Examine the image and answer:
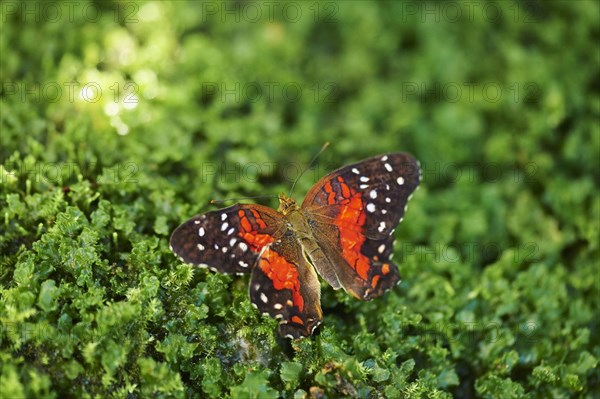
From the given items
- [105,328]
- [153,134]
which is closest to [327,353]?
[105,328]

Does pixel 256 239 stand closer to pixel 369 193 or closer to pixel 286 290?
pixel 286 290

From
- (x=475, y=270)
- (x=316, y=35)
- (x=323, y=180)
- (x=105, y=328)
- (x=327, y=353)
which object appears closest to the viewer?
(x=105, y=328)

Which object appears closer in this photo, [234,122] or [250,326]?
[250,326]

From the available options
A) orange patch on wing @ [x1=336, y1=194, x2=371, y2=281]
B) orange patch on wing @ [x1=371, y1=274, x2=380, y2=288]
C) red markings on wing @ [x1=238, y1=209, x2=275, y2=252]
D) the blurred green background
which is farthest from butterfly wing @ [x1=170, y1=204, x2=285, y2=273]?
orange patch on wing @ [x1=371, y1=274, x2=380, y2=288]

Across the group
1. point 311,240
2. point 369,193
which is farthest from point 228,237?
point 369,193

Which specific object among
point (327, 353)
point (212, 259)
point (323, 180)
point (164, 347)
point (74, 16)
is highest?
point (74, 16)

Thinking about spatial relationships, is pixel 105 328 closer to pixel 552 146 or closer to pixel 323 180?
pixel 323 180

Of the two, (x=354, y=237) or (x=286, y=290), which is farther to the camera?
(x=354, y=237)

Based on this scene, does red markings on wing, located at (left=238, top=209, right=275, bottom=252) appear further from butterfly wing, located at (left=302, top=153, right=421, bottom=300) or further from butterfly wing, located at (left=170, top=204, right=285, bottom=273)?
butterfly wing, located at (left=302, top=153, right=421, bottom=300)
